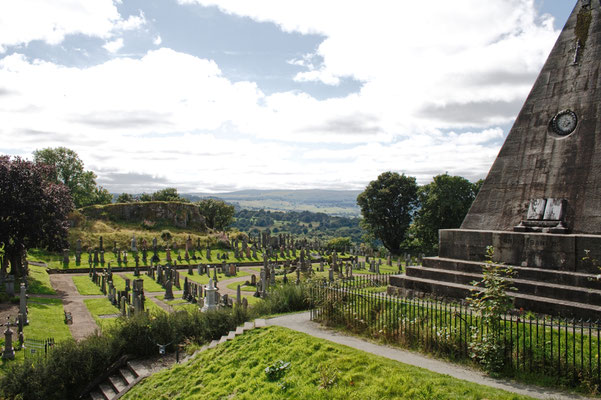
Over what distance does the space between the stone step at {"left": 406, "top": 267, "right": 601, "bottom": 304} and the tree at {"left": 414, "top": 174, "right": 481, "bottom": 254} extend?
93.1 feet

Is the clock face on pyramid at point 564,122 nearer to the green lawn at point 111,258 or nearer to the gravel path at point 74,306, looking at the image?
the gravel path at point 74,306

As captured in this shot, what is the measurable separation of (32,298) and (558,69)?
83.6ft

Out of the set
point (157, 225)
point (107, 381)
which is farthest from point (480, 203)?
point (157, 225)

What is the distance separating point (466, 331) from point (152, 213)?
4527 centimetres

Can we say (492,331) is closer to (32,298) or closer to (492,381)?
(492,381)

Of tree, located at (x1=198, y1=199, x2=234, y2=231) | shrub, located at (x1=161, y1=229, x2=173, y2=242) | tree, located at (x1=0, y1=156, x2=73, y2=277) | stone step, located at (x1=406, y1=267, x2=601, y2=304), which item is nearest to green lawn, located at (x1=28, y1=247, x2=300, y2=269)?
shrub, located at (x1=161, y1=229, x2=173, y2=242)

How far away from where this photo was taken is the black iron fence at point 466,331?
25.4ft

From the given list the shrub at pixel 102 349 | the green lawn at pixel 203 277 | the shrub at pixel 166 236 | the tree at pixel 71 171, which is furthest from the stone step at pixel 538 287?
the tree at pixel 71 171

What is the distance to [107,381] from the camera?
Answer: 38.4ft

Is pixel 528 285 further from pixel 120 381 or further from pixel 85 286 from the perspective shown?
pixel 85 286

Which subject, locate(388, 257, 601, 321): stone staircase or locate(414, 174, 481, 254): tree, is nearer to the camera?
locate(388, 257, 601, 321): stone staircase

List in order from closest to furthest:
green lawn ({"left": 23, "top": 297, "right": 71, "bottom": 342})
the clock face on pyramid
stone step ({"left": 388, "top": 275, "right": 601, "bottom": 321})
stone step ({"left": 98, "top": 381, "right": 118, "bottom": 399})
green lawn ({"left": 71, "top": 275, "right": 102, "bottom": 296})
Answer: stone step ({"left": 388, "top": 275, "right": 601, "bottom": 321})
stone step ({"left": 98, "top": 381, "right": 118, "bottom": 399})
the clock face on pyramid
green lawn ({"left": 23, "top": 297, "right": 71, "bottom": 342})
green lawn ({"left": 71, "top": 275, "right": 102, "bottom": 296})

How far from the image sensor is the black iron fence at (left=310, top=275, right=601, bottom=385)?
25.4 feet

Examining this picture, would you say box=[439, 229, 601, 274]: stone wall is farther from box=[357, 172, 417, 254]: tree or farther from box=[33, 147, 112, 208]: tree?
box=[33, 147, 112, 208]: tree
